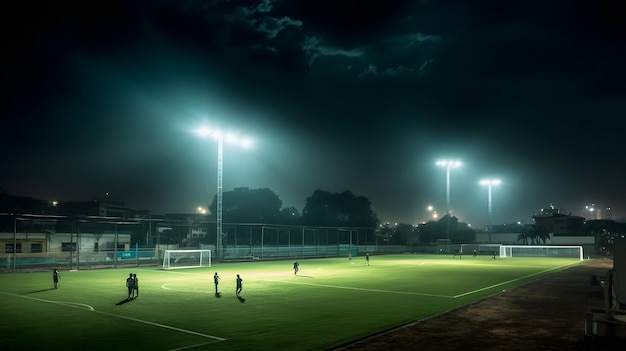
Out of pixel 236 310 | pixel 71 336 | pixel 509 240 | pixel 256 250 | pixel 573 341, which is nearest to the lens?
pixel 573 341

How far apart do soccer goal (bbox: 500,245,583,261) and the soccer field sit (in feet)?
175

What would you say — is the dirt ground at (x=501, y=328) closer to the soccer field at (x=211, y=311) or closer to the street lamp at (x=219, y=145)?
the soccer field at (x=211, y=311)

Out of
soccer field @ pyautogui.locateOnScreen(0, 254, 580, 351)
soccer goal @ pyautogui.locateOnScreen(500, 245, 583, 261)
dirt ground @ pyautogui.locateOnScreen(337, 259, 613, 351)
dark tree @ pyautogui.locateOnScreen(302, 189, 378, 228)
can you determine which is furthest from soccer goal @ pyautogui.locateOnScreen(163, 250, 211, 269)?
dark tree @ pyautogui.locateOnScreen(302, 189, 378, 228)

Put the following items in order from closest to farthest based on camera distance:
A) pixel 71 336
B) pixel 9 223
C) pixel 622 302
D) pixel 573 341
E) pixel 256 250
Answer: pixel 622 302
pixel 573 341
pixel 71 336
pixel 256 250
pixel 9 223

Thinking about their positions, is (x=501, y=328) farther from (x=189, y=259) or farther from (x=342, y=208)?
(x=342, y=208)

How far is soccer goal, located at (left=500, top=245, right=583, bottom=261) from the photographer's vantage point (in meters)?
80.9

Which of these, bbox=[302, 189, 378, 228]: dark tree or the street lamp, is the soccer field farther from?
bbox=[302, 189, 378, 228]: dark tree

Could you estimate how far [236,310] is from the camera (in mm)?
21703

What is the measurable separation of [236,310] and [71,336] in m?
7.21

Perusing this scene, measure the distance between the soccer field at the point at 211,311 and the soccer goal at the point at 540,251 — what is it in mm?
53307

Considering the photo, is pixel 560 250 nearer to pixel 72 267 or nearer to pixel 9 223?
pixel 72 267

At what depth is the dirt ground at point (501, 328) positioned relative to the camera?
1452cm

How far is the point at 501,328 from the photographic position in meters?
17.1

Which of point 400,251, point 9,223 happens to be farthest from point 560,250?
point 9,223
